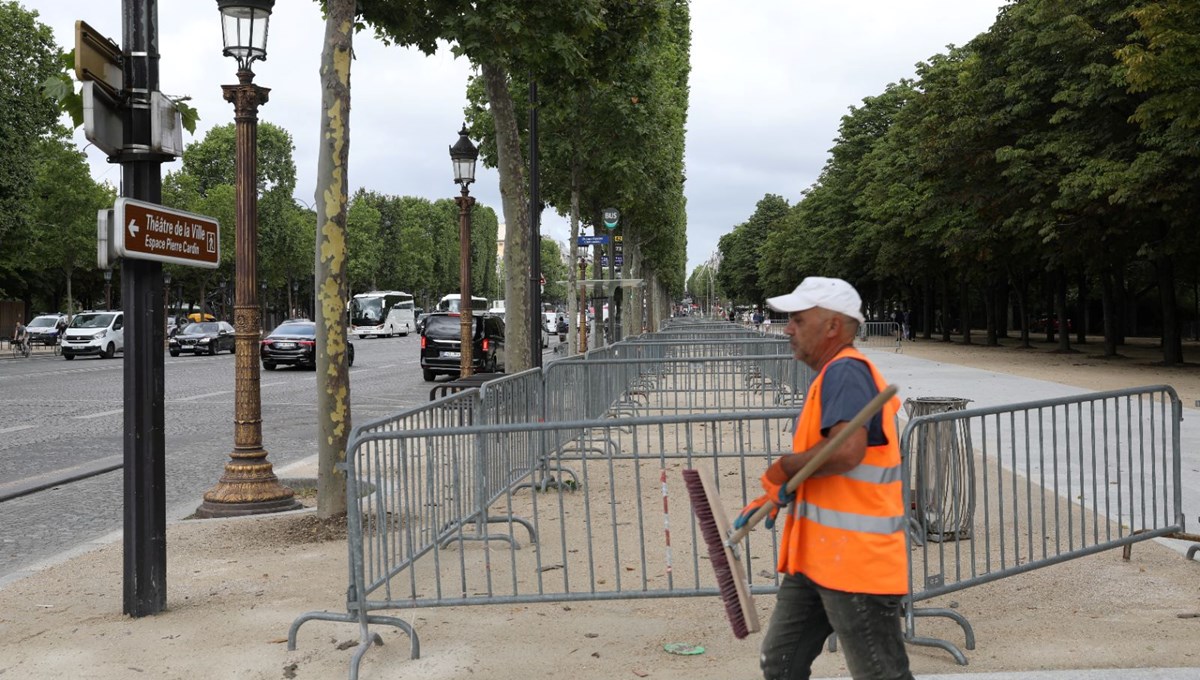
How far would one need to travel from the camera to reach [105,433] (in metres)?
15.5

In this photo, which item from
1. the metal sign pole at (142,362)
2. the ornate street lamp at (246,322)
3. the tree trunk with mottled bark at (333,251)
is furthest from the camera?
the ornate street lamp at (246,322)

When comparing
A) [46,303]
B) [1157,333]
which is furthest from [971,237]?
[46,303]

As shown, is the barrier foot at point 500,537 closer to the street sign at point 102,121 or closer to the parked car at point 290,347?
the street sign at point 102,121

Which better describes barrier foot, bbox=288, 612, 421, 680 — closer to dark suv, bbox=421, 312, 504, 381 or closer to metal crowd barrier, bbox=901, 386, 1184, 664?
metal crowd barrier, bbox=901, 386, 1184, 664

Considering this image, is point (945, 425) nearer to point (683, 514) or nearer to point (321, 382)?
point (683, 514)

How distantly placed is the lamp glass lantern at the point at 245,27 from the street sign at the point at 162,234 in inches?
127

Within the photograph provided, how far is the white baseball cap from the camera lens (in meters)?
3.43

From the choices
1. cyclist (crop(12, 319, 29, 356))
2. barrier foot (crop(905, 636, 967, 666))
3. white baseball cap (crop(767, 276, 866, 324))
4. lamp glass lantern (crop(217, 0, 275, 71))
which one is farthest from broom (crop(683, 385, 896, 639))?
cyclist (crop(12, 319, 29, 356))

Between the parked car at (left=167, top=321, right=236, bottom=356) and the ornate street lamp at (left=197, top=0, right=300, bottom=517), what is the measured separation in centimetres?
3715

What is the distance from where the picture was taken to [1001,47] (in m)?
34.3

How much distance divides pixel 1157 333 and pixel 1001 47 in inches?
1394

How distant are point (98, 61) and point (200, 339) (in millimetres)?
40940

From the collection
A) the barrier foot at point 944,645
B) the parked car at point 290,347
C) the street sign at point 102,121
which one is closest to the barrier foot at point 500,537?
the barrier foot at point 944,645

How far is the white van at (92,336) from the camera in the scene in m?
41.4
